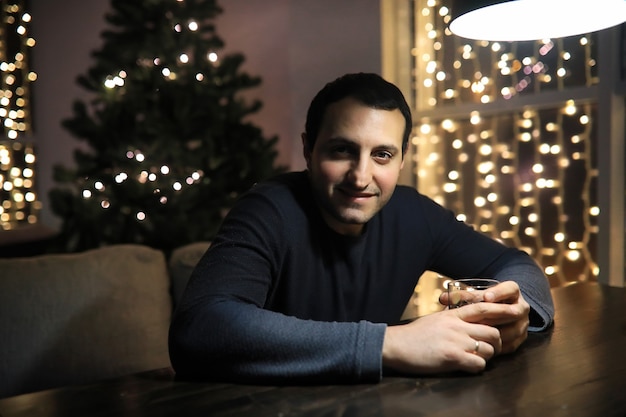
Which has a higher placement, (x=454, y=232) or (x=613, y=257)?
(x=454, y=232)

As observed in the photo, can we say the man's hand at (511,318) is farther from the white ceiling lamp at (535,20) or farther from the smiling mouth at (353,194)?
the white ceiling lamp at (535,20)

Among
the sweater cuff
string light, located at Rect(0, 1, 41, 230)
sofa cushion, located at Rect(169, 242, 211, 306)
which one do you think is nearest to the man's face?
the sweater cuff

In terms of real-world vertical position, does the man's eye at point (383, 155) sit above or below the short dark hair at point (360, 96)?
below

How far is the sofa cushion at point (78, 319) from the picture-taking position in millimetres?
1707

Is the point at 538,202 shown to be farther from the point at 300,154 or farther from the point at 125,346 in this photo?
the point at 125,346

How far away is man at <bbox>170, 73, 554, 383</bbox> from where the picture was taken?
985 mm

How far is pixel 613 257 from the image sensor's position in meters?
2.40

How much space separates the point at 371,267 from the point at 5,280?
1003 mm

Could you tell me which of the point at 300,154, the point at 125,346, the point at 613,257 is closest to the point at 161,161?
the point at 300,154

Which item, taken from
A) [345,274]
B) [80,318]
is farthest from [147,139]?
[345,274]

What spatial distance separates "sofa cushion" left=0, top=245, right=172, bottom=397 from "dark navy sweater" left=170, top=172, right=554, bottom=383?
0.67 metres

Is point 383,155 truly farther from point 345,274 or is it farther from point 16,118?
point 16,118

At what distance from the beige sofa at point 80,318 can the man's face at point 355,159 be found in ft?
2.73

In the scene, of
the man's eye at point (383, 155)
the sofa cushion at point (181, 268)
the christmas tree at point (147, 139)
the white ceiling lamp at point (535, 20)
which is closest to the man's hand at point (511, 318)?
the man's eye at point (383, 155)
